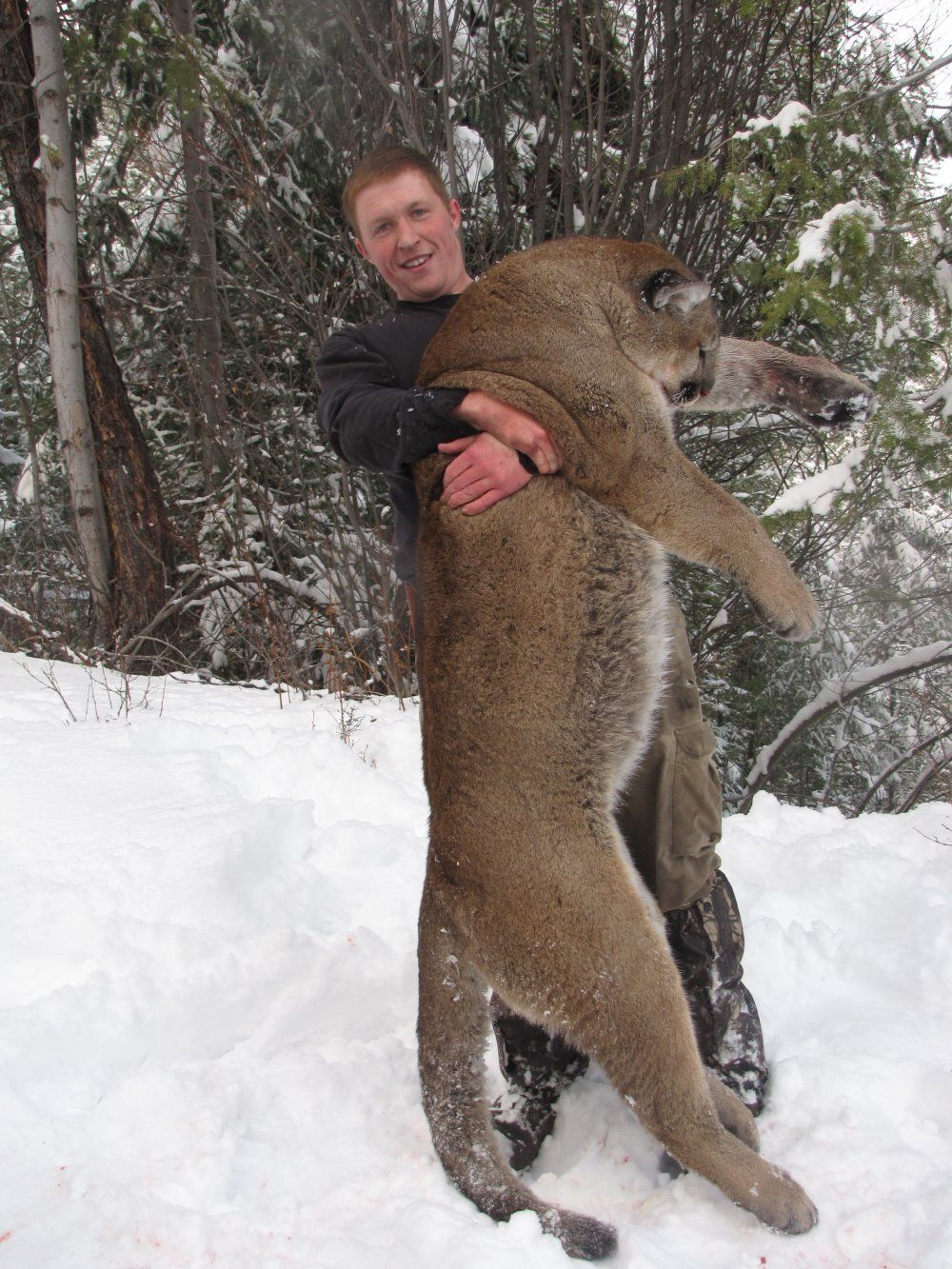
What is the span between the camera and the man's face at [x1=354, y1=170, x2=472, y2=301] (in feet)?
9.62

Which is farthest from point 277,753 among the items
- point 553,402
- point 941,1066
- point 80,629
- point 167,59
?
point 167,59

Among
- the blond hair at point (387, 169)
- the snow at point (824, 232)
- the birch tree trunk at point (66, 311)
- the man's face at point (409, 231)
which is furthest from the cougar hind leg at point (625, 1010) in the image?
the birch tree trunk at point (66, 311)

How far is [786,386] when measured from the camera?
10.4 feet

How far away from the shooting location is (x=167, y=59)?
26.3 feet

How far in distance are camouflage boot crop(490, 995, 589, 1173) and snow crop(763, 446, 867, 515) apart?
2686 mm

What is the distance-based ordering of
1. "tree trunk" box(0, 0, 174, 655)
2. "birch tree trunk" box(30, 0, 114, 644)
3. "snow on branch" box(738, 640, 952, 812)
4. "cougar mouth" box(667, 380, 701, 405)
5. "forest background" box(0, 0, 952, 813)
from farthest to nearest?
1. "tree trunk" box(0, 0, 174, 655)
2. "birch tree trunk" box(30, 0, 114, 644)
3. "forest background" box(0, 0, 952, 813)
4. "snow on branch" box(738, 640, 952, 812)
5. "cougar mouth" box(667, 380, 701, 405)

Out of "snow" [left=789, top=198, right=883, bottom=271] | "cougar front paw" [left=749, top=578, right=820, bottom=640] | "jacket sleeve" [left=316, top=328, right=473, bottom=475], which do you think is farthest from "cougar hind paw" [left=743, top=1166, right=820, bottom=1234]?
"snow" [left=789, top=198, right=883, bottom=271]

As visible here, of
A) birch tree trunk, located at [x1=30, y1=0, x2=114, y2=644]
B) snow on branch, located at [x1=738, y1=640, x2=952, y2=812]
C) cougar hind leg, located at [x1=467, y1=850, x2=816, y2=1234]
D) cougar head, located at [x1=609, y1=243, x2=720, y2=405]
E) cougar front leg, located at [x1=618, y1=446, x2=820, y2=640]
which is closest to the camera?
cougar hind leg, located at [x1=467, y1=850, x2=816, y2=1234]

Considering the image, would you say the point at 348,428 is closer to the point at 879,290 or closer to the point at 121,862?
the point at 121,862

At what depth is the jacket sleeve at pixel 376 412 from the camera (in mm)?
2590

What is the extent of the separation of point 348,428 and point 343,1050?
1.90 metres

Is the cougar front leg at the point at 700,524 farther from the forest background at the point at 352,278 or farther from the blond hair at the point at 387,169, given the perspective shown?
the forest background at the point at 352,278

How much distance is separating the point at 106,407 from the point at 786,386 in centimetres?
740

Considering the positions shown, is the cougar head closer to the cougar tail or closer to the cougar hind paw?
the cougar tail
